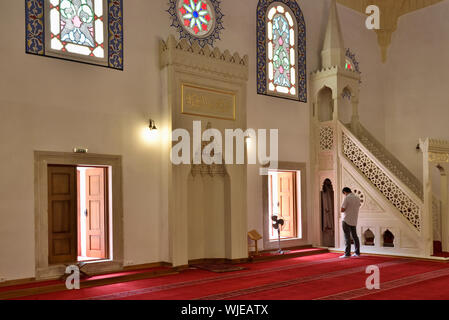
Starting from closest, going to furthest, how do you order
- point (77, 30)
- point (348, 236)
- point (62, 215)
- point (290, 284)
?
point (290, 284) < point (62, 215) < point (77, 30) < point (348, 236)

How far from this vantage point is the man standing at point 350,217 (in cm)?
856

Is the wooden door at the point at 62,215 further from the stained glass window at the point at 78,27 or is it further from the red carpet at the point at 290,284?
the stained glass window at the point at 78,27

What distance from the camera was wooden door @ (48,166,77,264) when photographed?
21.7 feet

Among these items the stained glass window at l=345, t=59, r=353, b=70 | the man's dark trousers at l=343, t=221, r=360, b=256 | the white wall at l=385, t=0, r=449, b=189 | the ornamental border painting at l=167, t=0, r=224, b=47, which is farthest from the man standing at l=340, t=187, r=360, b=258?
the ornamental border painting at l=167, t=0, r=224, b=47

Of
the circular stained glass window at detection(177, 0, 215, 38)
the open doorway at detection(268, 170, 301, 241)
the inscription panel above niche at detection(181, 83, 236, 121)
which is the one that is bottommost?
the open doorway at detection(268, 170, 301, 241)

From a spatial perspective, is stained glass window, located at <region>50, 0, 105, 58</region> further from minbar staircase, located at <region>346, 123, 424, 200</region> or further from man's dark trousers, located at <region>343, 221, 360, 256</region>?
minbar staircase, located at <region>346, 123, 424, 200</region>

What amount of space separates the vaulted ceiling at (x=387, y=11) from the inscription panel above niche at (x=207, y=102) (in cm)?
470

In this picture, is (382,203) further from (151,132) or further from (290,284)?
(151,132)

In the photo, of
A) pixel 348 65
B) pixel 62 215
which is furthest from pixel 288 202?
pixel 62 215

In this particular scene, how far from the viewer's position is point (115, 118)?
7.16m

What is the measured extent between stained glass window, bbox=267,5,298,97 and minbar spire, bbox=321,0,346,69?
713mm

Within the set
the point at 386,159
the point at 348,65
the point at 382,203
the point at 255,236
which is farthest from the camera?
the point at 348,65

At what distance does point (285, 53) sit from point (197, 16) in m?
2.14

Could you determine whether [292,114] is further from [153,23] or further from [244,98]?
[153,23]
